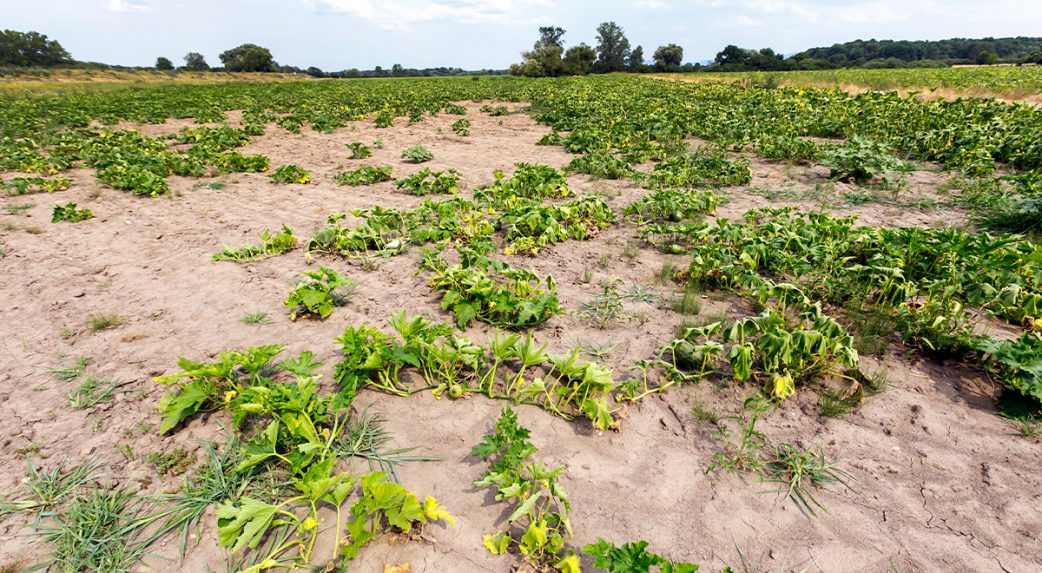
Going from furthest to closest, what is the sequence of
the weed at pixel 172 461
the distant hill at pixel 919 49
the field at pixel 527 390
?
1. the distant hill at pixel 919 49
2. the weed at pixel 172 461
3. the field at pixel 527 390

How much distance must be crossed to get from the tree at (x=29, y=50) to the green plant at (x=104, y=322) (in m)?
105

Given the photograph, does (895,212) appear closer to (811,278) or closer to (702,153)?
(811,278)

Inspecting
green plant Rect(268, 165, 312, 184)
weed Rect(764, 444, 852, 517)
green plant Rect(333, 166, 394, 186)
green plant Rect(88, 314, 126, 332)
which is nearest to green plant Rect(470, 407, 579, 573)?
weed Rect(764, 444, 852, 517)

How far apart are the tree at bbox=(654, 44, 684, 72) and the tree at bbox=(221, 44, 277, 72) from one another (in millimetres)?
75450

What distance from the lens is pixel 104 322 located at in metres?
3.89

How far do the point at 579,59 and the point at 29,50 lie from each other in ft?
296

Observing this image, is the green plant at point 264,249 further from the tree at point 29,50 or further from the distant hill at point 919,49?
the distant hill at point 919,49

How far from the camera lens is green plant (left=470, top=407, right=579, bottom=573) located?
2049 mm

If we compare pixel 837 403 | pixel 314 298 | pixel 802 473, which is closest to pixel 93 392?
pixel 314 298

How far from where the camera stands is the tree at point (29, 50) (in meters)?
70.4

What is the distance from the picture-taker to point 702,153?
9.88 meters

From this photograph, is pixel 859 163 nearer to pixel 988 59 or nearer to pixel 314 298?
pixel 314 298

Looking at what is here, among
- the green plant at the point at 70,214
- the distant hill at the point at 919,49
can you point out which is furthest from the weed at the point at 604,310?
the distant hill at the point at 919,49

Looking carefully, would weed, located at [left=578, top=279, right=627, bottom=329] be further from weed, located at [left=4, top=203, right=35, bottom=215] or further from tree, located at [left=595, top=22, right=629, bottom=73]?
tree, located at [left=595, top=22, right=629, bottom=73]
